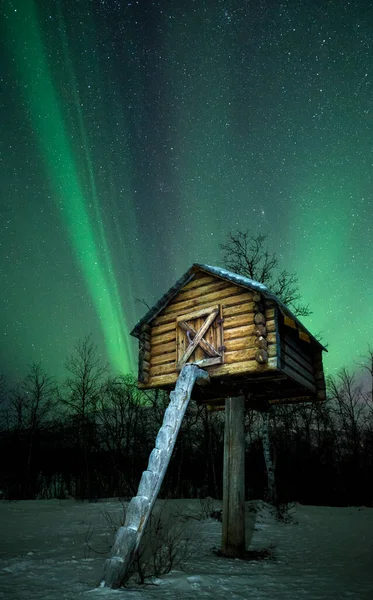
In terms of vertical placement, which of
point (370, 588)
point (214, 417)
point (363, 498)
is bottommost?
point (363, 498)

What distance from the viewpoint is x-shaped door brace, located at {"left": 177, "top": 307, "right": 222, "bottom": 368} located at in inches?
335

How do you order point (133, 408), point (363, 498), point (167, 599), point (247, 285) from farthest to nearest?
point (133, 408)
point (363, 498)
point (247, 285)
point (167, 599)

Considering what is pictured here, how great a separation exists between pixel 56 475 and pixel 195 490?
1265cm

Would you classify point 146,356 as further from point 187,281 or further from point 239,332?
point 239,332

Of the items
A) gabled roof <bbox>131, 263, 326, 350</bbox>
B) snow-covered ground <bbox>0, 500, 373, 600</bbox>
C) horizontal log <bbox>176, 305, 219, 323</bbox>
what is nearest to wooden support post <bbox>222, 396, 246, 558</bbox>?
snow-covered ground <bbox>0, 500, 373, 600</bbox>

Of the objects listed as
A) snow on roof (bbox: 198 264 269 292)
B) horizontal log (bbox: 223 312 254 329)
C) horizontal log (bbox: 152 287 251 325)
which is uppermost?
snow on roof (bbox: 198 264 269 292)

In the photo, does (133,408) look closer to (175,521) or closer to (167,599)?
(175,521)

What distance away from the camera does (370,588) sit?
595 centimetres

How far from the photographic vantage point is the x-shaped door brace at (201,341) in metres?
8.50

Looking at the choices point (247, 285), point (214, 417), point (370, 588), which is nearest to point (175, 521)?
point (370, 588)

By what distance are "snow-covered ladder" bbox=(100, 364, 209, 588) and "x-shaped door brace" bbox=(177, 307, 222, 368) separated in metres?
0.41

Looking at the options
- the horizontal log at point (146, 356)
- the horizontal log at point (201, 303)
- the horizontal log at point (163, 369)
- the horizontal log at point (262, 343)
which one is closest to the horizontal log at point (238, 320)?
the horizontal log at point (201, 303)

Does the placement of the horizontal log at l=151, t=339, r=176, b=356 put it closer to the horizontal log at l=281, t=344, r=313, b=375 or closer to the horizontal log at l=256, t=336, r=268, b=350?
the horizontal log at l=256, t=336, r=268, b=350

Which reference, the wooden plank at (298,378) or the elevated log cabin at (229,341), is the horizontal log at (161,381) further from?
the wooden plank at (298,378)
